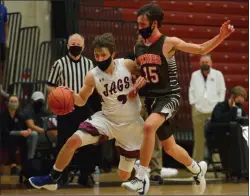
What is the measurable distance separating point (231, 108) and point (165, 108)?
356cm

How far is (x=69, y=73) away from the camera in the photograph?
7445 millimetres

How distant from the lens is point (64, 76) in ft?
24.5

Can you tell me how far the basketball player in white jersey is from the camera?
5934 mm

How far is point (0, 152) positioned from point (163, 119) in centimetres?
456

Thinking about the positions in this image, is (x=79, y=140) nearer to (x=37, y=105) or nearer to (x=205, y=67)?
(x=37, y=105)

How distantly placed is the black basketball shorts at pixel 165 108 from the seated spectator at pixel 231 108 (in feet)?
10.4

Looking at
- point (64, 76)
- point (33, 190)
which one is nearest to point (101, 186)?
point (33, 190)

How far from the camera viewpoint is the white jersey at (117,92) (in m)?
6.00

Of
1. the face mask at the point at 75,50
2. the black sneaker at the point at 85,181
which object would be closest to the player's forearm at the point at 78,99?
the face mask at the point at 75,50

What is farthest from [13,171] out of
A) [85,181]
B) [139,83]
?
[139,83]

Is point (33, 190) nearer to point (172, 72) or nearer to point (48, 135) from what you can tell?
point (48, 135)

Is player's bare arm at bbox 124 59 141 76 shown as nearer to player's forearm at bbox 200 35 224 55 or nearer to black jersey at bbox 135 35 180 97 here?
black jersey at bbox 135 35 180 97

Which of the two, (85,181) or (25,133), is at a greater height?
(25,133)

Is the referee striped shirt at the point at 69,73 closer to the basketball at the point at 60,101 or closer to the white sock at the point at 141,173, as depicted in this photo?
the basketball at the point at 60,101
